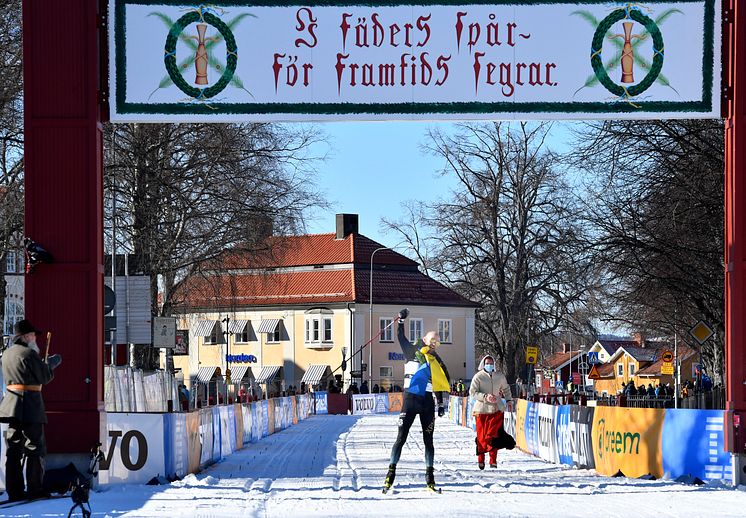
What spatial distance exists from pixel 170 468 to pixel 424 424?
362 centimetres

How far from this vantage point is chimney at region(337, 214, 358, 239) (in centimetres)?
9950

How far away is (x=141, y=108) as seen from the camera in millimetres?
15703

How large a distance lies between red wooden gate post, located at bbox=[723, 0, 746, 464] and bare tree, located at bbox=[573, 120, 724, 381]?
59.4 feet

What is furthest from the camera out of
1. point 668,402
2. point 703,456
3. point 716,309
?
point 716,309

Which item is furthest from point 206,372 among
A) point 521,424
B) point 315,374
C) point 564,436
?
point 564,436

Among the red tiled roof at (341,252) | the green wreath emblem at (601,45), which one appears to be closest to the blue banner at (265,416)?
the green wreath emblem at (601,45)

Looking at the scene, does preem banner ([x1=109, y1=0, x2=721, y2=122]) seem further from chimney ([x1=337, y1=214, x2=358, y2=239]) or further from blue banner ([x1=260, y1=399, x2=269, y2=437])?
chimney ([x1=337, y1=214, x2=358, y2=239])

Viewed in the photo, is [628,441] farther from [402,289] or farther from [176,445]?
[402,289]

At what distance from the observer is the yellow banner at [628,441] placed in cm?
1770

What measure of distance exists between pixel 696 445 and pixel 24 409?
782cm

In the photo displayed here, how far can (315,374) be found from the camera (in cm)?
9319

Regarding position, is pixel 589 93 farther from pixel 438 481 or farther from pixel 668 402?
pixel 668 402

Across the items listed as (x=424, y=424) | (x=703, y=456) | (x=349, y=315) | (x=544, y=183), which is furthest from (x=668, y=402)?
(x=349, y=315)

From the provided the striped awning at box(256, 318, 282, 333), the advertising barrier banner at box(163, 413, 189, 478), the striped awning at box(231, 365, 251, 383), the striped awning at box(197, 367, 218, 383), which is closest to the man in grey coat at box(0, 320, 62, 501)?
the advertising barrier banner at box(163, 413, 189, 478)
